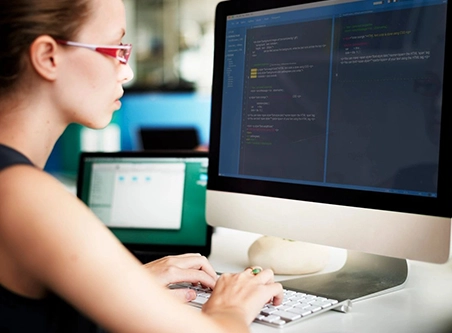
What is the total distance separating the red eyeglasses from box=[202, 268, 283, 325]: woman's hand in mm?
372

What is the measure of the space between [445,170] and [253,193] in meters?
0.40

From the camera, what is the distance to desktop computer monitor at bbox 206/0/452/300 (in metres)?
0.88

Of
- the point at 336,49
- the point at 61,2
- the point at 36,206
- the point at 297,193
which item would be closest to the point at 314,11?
the point at 336,49

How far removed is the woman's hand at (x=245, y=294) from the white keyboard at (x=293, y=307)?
0.06ft

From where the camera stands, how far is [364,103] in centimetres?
96

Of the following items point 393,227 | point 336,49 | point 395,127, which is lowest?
point 393,227

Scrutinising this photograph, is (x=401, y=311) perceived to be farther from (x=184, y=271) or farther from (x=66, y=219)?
(x=66, y=219)

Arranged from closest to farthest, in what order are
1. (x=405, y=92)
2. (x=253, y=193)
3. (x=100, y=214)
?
1. (x=405, y=92)
2. (x=253, y=193)
3. (x=100, y=214)

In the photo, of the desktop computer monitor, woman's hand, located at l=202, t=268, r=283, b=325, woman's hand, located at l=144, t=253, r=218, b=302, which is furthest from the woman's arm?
the desktop computer monitor

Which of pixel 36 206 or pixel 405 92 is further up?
pixel 405 92

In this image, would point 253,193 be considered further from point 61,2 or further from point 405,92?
point 61,2

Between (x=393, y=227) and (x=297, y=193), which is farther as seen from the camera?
(x=297, y=193)

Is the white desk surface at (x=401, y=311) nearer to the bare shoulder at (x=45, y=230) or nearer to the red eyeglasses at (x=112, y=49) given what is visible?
the bare shoulder at (x=45, y=230)

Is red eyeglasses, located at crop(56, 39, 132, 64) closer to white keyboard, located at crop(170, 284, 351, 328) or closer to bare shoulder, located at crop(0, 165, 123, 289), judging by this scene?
bare shoulder, located at crop(0, 165, 123, 289)
